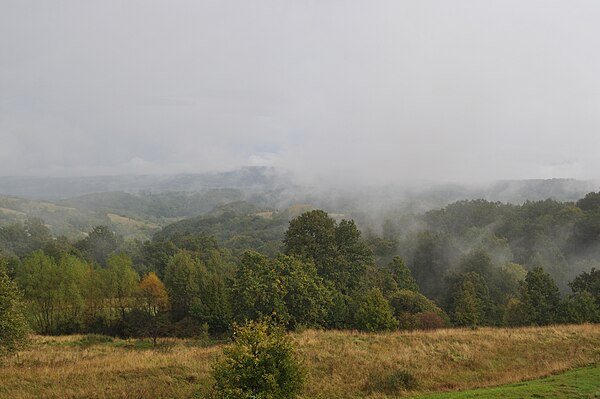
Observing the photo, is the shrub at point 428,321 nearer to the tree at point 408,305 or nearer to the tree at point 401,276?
the tree at point 408,305

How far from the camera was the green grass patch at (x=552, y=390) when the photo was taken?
14945 millimetres

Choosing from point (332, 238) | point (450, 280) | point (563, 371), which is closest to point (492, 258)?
point (450, 280)

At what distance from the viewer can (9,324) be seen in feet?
68.4

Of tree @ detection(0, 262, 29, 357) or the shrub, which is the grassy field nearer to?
tree @ detection(0, 262, 29, 357)

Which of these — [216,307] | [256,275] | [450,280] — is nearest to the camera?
[256,275]

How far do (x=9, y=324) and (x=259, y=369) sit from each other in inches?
638

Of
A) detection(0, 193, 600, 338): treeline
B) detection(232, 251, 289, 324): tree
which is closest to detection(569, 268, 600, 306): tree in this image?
detection(0, 193, 600, 338): treeline

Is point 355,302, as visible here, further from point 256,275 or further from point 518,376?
point 518,376

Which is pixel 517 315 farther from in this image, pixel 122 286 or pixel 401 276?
pixel 122 286

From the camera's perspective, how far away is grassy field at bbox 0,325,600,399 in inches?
741

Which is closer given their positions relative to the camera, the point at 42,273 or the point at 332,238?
the point at 42,273

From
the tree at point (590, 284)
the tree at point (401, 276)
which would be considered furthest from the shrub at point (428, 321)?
the tree at point (590, 284)

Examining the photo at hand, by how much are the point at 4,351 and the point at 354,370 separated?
1833cm

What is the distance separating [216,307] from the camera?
154ft
